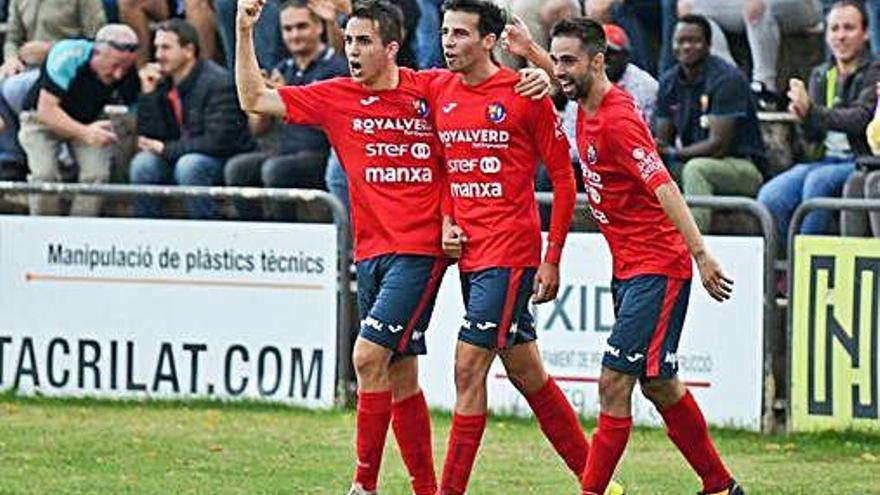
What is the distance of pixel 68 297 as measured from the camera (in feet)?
56.0

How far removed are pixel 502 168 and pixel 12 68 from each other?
26.8ft

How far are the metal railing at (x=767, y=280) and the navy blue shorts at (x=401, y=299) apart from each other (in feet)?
11.1

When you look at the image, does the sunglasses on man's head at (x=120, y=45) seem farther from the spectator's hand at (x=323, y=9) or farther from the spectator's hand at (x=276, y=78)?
the spectator's hand at (x=323, y=9)

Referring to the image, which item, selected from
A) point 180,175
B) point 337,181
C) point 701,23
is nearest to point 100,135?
point 180,175

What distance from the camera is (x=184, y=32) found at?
58.4 feet

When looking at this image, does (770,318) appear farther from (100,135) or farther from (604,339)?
(100,135)

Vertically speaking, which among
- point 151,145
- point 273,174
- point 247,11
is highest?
point 247,11

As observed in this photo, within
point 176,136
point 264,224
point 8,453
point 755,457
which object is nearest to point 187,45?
point 176,136

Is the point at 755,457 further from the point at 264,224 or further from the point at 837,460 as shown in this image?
the point at 264,224

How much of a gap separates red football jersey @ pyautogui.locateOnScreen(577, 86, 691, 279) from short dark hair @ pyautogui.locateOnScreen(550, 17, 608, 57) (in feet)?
0.73

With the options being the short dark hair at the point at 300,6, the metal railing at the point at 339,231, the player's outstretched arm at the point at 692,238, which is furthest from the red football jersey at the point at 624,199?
the short dark hair at the point at 300,6

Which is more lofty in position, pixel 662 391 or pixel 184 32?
pixel 184 32

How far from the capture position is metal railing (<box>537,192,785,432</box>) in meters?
15.2

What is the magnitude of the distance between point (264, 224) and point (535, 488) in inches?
159
